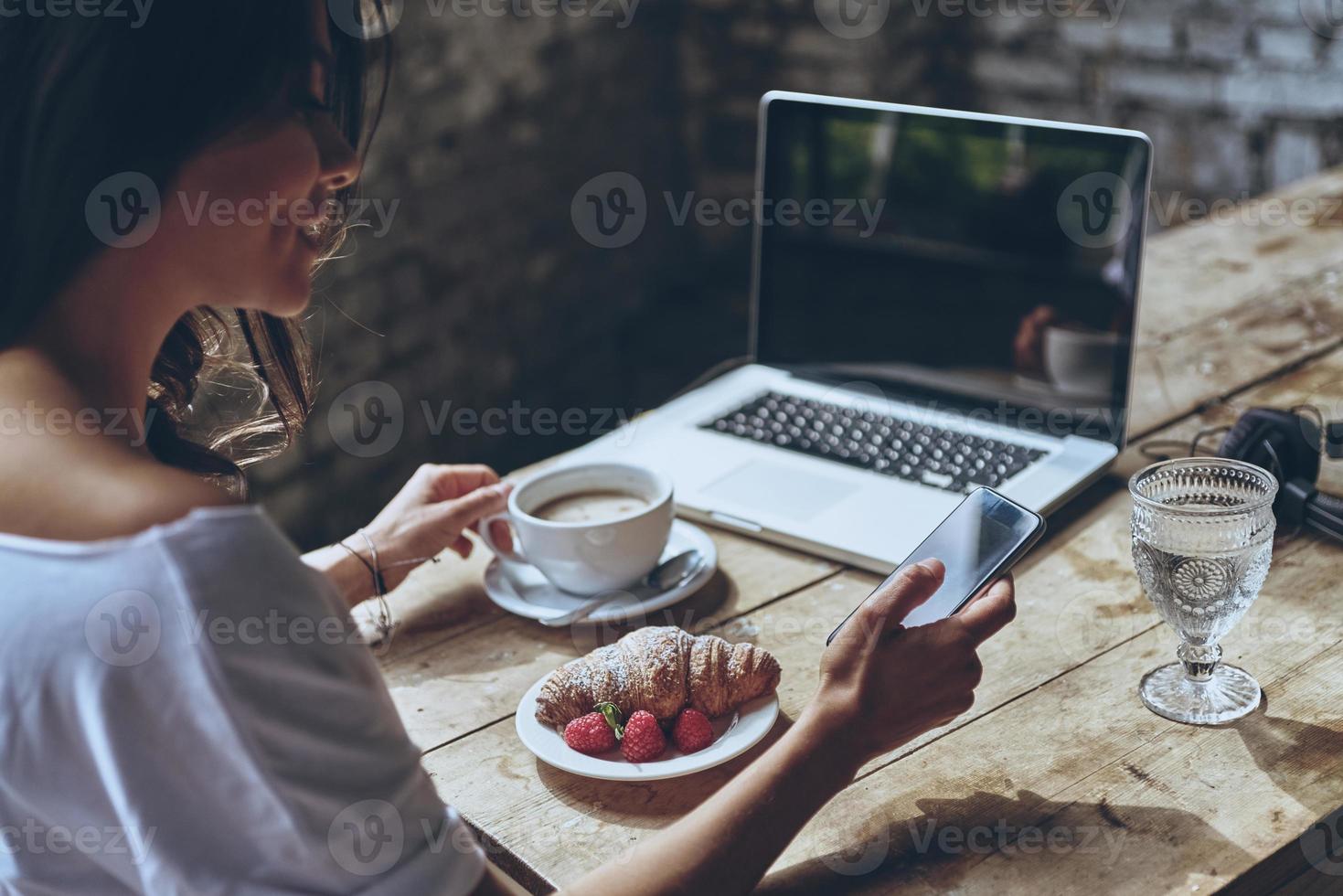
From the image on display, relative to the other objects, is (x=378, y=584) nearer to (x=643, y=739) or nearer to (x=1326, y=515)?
(x=643, y=739)

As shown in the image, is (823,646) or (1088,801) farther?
(823,646)

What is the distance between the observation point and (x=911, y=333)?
1267 mm

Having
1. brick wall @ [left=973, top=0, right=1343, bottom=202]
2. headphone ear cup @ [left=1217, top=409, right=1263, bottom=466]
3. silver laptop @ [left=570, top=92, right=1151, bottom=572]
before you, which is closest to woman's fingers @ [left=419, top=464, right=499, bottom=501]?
silver laptop @ [left=570, top=92, right=1151, bottom=572]

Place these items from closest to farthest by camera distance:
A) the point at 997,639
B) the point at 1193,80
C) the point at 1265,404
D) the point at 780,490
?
the point at 997,639
the point at 780,490
the point at 1265,404
the point at 1193,80

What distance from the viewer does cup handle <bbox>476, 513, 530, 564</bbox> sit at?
1.03 metres

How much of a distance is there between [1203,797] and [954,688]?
15 centimetres

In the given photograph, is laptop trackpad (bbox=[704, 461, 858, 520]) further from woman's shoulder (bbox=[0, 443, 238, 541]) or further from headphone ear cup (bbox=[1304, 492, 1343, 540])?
woman's shoulder (bbox=[0, 443, 238, 541])

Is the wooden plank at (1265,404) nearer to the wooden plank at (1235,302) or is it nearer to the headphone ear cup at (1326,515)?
the wooden plank at (1235,302)

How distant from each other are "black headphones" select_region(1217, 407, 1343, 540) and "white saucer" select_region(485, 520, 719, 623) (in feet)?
1.43

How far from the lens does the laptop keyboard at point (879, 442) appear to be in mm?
1124

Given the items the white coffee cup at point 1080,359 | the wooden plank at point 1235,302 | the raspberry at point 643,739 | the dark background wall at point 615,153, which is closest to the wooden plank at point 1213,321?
the wooden plank at point 1235,302

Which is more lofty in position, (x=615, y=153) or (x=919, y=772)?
(x=615, y=153)

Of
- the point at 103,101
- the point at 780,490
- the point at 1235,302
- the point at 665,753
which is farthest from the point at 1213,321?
the point at 103,101

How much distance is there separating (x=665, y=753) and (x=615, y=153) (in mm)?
2514
